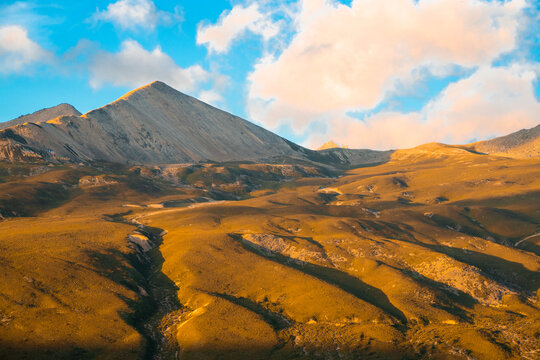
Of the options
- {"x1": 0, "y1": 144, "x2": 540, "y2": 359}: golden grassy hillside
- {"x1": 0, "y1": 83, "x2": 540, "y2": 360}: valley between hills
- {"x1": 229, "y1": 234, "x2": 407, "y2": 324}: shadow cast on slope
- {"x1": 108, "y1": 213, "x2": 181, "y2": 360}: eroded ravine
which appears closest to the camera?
{"x1": 0, "y1": 83, "x2": 540, "y2": 360}: valley between hills

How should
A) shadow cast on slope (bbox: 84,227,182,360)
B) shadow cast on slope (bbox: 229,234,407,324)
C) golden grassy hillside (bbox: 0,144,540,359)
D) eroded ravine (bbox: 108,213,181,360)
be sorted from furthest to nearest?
shadow cast on slope (bbox: 229,234,407,324), shadow cast on slope (bbox: 84,227,182,360), eroded ravine (bbox: 108,213,181,360), golden grassy hillside (bbox: 0,144,540,359)

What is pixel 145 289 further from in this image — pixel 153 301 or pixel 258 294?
pixel 258 294

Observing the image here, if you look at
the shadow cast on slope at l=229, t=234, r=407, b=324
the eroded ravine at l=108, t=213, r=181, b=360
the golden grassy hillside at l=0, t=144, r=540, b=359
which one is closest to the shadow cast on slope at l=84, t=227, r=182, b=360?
the eroded ravine at l=108, t=213, r=181, b=360

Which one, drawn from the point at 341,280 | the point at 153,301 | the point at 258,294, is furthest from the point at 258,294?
the point at 341,280

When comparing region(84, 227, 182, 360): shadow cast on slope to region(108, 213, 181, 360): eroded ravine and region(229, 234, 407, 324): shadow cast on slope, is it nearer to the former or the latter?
region(108, 213, 181, 360): eroded ravine

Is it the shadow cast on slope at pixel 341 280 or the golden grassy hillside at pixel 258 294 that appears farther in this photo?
the shadow cast on slope at pixel 341 280

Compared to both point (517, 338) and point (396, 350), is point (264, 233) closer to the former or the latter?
point (396, 350)

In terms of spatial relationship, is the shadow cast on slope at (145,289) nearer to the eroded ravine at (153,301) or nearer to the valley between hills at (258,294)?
the eroded ravine at (153,301)

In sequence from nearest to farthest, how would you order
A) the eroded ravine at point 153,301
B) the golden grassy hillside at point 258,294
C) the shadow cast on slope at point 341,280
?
1. the golden grassy hillside at point 258,294
2. the eroded ravine at point 153,301
3. the shadow cast on slope at point 341,280

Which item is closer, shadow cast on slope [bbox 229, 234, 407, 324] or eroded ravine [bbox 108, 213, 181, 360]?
eroded ravine [bbox 108, 213, 181, 360]

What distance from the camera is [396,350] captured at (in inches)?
2874

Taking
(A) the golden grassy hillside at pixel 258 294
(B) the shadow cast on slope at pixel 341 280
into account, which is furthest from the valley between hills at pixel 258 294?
(B) the shadow cast on slope at pixel 341 280

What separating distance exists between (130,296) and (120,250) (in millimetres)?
29294

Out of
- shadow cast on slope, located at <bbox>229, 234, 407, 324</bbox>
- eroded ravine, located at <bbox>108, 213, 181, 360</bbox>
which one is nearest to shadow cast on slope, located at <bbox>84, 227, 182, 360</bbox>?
eroded ravine, located at <bbox>108, 213, 181, 360</bbox>
